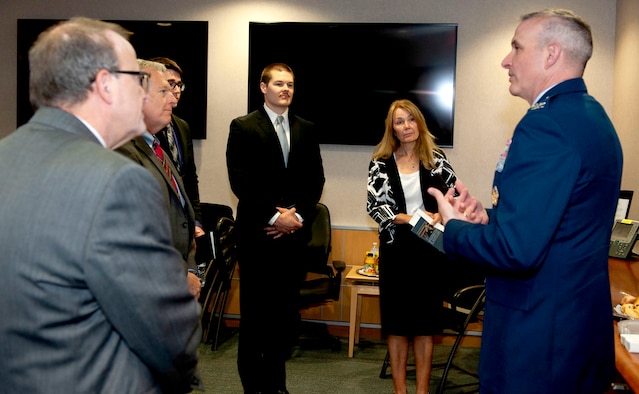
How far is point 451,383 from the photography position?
4301mm

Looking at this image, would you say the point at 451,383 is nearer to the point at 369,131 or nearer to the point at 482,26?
the point at 369,131

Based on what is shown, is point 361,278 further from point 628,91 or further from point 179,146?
point 628,91

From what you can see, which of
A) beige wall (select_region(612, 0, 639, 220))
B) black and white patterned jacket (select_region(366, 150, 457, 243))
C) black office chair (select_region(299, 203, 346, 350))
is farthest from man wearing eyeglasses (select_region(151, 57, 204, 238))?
beige wall (select_region(612, 0, 639, 220))

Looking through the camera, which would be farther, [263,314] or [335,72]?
[335,72]

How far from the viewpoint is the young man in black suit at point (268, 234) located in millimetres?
3713

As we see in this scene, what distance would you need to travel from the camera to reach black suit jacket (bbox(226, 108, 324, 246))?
3.74 meters

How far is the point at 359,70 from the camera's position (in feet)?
17.5

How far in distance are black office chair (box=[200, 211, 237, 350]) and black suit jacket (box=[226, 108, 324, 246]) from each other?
3.08 feet

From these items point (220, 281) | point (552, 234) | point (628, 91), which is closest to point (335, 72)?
point (220, 281)

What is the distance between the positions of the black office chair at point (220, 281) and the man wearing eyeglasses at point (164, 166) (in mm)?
2212

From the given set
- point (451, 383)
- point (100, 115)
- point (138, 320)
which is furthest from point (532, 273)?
point (451, 383)

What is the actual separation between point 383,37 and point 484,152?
1.28 meters

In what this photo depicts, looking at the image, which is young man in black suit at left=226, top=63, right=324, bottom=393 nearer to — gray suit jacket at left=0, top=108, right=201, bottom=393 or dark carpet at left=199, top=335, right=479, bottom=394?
dark carpet at left=199, top=335, right=479, bottom=394

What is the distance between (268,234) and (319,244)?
1.40 meters
